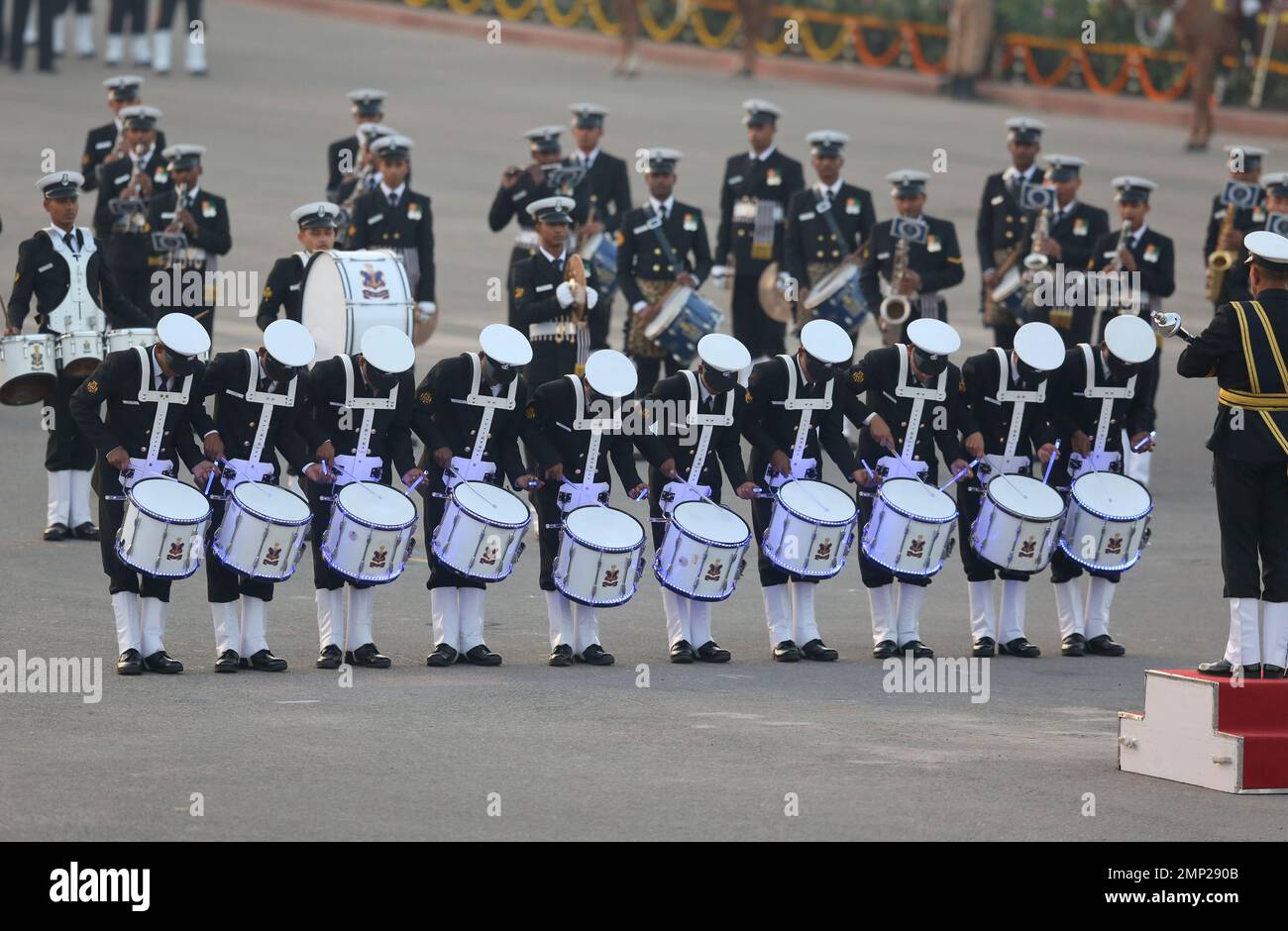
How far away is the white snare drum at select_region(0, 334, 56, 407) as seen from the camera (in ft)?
41.8

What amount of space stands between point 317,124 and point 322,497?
54.7 feet

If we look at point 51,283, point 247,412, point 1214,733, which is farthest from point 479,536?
point 51,283

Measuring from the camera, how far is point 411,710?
33.6 feet

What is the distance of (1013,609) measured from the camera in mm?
12141

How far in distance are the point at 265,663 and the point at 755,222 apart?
21.8ft

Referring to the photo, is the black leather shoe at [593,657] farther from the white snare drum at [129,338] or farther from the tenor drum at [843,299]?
the tenor drum at [843,299]

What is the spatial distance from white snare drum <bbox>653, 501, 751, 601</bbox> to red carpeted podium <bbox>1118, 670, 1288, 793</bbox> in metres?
2.41

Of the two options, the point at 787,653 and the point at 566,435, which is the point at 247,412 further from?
the point at 787,653

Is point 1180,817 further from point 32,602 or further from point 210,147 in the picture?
point 210,147

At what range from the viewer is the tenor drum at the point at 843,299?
1579 cm

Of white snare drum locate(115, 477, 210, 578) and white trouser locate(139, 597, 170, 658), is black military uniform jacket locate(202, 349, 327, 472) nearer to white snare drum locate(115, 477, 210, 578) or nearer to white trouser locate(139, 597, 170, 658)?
white snare drum locate(115, 477, 210, 578)

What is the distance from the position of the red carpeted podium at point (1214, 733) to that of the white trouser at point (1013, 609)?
2615 mm

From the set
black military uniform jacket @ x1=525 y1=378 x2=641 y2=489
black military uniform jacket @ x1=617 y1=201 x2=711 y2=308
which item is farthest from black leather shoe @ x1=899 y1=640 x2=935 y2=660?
black military uniform jacket @ x1=617 y1=201 x2=711 y2=308

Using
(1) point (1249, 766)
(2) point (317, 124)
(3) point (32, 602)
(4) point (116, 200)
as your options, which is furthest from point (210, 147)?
(1) point (1249, 766)
